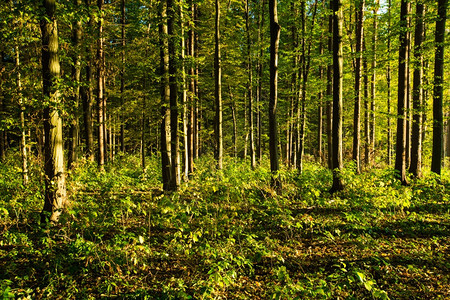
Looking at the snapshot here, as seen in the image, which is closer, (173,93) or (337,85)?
(173,93)

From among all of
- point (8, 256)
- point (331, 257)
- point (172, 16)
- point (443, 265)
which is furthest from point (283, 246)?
point (172, 16)

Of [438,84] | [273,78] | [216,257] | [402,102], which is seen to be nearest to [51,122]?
[216,257]

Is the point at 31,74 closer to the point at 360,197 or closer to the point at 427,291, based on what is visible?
the point at 427,291

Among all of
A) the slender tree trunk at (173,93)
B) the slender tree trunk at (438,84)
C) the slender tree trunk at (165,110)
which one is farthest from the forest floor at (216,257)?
the slender tree trunk at (438,84)

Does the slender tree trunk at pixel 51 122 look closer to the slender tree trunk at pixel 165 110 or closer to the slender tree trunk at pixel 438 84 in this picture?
the slender tree trunk at pixel 165 110

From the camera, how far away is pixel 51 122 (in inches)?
222

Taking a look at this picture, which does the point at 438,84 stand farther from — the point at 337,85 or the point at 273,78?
the point at 273,78

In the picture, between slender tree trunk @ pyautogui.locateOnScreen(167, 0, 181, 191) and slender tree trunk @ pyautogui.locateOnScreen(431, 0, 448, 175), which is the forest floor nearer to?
slender tree trunk @ pyautogui.locateOnScreen(167, 0, 181, 191)

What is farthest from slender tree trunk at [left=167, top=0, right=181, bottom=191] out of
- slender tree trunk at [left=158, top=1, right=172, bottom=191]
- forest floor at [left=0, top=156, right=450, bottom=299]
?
forest floor at [left=0, top=156, right=450, bottom=299]

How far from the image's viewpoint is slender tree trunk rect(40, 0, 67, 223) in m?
5.55

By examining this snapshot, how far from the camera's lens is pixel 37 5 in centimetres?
544

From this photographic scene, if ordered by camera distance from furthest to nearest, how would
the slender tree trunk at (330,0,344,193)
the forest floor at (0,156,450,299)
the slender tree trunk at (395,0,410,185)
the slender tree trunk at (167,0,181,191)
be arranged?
the slender tree trunk at (395,0,410,185)
the slender tree trunk at (330,0,344,193)
the slender tree trunk at (167,0,181,191)
the forest floor at (0,156,450,299)

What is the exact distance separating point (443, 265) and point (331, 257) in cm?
218

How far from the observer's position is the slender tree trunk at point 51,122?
219 inches
